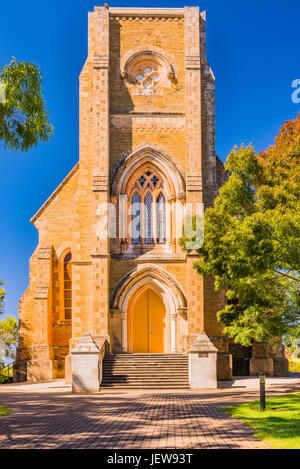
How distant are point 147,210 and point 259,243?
39.8 ft

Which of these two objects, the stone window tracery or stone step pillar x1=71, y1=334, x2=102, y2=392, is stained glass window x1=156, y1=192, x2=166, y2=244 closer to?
the stone window tracery

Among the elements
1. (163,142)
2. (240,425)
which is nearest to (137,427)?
(240,425)

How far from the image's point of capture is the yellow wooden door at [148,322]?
26.8 m

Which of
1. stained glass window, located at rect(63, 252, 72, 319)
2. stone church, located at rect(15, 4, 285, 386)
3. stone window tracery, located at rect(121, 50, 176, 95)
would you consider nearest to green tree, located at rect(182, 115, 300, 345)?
stone church, located at rect(15, 4, 285, 386)

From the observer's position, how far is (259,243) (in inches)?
612

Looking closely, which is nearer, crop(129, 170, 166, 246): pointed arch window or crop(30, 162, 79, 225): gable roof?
crop(129, 170, 166, 246): pointed arch window

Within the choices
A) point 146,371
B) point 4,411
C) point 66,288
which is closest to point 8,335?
point 66,288

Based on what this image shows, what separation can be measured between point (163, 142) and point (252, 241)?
1228 centimetres

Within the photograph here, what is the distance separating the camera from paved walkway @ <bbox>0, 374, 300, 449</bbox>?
962 centimetres

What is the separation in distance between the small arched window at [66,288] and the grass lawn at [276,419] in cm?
1557

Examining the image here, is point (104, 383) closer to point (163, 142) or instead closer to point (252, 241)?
point (252, 241)

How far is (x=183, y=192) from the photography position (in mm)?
26359

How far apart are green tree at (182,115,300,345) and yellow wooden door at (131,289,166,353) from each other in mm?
8026

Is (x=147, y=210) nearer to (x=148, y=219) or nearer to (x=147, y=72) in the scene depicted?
(x=148, y=219)
